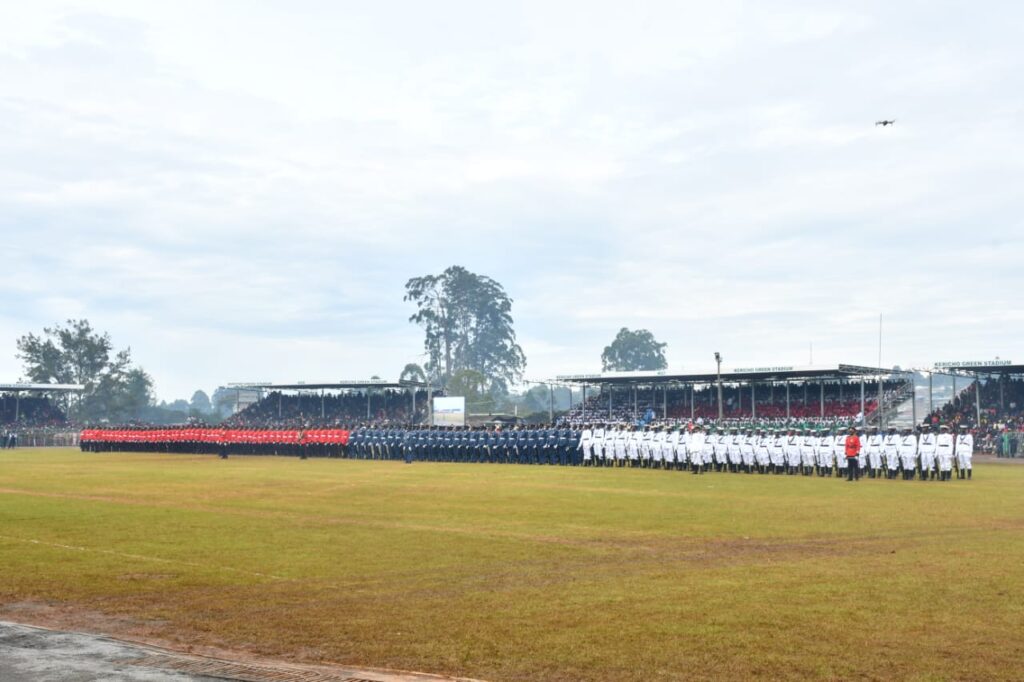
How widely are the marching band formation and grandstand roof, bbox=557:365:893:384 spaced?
48.4 feet

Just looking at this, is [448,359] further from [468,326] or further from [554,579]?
[554,579]

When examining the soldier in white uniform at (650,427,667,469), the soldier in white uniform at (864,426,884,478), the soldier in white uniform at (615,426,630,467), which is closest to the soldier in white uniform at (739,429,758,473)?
the soldier in white uniform at (650,427,667,469)

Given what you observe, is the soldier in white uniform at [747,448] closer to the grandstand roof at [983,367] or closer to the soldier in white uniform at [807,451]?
the soldier in white uniform at [807,451]

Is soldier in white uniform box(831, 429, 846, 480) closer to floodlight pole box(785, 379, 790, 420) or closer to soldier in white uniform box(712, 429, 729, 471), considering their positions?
soldier in white uniform box(712, 429, 729, 471)

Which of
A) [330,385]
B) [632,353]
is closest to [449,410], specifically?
[330,385]

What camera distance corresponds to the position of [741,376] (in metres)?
57.2

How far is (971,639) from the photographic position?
844 centimetres

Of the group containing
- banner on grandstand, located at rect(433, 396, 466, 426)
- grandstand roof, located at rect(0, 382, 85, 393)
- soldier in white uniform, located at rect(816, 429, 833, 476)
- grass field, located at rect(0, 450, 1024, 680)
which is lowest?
grass field, located at rect(0, 450, 1024, 680)

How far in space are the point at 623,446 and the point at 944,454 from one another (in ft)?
A: 35.2

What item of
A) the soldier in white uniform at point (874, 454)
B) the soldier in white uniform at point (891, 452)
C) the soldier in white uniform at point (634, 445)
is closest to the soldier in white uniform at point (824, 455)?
the soldier in white uniform at point (874, 454)

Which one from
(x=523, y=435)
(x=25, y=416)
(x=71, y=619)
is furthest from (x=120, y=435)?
(x=71, y=619)

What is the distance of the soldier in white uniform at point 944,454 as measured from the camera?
28.3 meters

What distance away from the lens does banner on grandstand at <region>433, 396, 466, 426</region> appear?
5872 cm

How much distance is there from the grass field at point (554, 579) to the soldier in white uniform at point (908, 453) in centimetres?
561
